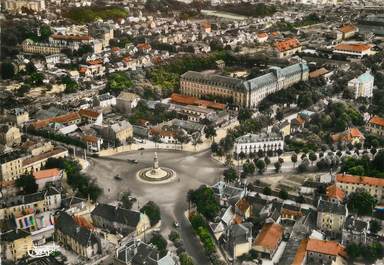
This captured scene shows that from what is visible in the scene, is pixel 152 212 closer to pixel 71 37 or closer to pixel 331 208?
pixel 331 208

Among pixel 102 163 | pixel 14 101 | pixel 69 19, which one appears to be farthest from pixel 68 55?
pixel 102 163

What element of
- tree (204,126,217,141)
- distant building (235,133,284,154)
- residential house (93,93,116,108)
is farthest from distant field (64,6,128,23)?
distant building (235,133,284,154)

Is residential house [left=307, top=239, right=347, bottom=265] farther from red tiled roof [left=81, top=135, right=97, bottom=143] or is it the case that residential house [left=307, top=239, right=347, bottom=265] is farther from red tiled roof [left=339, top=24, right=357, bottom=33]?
red tiled roof [left=339, top=24, right=357, bottom=33]

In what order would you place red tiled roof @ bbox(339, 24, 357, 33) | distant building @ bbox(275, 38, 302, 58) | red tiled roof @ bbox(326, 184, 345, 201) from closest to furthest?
red tiled roof @ bbox(326, 184, 345, 201) < distant building @ bbox(275, 38, 302, 58) < red tiled roof @ bbox(339, 24, 357, 33)

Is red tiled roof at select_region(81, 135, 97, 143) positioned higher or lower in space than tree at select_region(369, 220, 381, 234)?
higher

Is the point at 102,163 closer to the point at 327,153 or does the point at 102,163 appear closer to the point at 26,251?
the point at 26,251

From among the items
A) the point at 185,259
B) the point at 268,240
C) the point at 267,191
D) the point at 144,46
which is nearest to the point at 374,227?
the point at 268,240

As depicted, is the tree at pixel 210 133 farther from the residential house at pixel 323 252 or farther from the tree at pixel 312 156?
the residential house at pixel 323 252
